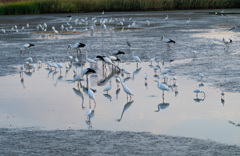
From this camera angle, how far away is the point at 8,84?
492 inches

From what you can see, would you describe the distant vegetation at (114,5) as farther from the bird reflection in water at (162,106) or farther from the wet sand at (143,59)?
the bird reflection in water at (162,106)

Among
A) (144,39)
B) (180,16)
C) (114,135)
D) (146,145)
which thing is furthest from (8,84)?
(180,16)

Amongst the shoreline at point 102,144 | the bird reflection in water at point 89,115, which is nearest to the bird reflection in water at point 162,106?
the bird reflection in water at point 89,115

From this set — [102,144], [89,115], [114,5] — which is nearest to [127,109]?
[89,115]

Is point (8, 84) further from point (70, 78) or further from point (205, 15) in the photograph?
point (205, 15)

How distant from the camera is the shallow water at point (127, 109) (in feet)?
26.5

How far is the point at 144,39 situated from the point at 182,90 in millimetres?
10758

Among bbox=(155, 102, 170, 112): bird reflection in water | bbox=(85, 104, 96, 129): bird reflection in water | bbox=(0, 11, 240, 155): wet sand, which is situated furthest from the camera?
bbox=(155, 102, 170, 112): bird reflection in water

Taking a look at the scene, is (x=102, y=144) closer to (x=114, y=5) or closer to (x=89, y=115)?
(x=89, y=115)

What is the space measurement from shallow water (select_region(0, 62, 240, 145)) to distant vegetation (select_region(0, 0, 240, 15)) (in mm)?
28079

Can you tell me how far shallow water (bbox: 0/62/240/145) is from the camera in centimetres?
807

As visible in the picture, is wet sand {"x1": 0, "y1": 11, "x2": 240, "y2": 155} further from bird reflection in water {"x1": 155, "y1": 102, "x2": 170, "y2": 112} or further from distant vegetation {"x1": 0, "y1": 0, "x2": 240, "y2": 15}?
distant vegetation {"x1": 0, "y1": 0, "x2": 240, "y2": 15}

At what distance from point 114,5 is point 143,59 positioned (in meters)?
25.8

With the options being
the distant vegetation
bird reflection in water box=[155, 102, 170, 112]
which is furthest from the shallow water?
the distant vegetation
